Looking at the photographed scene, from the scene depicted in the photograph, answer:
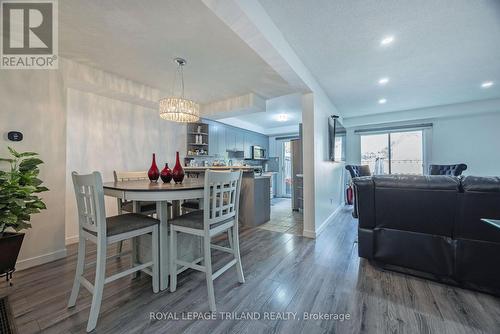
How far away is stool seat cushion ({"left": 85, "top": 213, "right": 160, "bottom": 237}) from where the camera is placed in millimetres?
1450

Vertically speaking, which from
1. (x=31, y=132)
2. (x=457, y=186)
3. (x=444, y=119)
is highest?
(x=444, y=119)

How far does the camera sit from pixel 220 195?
1623 millimetres

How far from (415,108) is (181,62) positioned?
17.7ft

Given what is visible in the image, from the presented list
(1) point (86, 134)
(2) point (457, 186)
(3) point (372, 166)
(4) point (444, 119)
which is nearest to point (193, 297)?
(2) point (457, 186)

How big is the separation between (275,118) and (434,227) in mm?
4498

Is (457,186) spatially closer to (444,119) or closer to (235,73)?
(235,73)

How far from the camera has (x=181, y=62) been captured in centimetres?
256

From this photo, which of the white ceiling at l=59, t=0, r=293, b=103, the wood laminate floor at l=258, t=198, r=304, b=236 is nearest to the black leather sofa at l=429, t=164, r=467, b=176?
the wood laminate floor at l=258, t=198, r=304, b=236

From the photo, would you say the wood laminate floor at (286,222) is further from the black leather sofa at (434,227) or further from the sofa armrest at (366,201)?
the black leather sofa at (434,227)

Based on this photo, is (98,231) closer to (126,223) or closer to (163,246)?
(126,223)

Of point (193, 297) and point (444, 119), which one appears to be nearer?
point (193, 297)

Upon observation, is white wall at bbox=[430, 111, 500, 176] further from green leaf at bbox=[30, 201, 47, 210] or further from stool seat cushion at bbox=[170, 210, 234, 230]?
green leaf at bbox=[30, 201, 47, 210]

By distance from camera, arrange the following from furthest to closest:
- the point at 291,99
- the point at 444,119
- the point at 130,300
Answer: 1. the point at 444,119
2. the point at 291,99
3. the point at 130,300

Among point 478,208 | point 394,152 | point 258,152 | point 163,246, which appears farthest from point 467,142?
point 163,246
